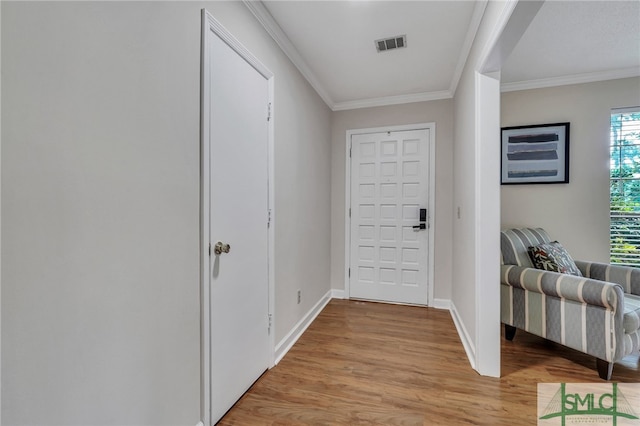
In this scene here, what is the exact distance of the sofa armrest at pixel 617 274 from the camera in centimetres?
228

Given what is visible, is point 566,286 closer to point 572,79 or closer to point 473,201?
point 473,201

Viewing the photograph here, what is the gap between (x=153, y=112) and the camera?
1146 mm

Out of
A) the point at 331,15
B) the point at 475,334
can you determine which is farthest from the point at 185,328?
the point at 331,15

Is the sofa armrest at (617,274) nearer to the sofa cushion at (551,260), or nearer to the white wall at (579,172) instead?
the sofa cushion at (551,260)

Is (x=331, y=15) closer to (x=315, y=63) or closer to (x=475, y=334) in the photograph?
(x=315, y=63)

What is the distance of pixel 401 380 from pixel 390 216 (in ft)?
6.47

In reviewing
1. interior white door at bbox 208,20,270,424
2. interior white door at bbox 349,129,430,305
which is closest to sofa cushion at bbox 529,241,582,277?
interior white door at bbox 349,129,430,305

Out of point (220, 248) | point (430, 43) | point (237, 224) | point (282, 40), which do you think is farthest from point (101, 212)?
point (430, 43)

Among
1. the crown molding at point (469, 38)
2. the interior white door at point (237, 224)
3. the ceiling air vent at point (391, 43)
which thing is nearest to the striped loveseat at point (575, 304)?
the crown molding at point (469, 38)

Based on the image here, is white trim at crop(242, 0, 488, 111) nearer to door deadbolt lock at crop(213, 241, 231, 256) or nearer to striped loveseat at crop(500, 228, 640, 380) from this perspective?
door deadbolt lock at crop(213, 241, 231, 256)

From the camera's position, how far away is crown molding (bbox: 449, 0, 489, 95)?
1.86 meters

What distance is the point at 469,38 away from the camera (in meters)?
2.21

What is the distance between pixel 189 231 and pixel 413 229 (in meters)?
2.75

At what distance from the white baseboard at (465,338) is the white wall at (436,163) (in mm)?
405
